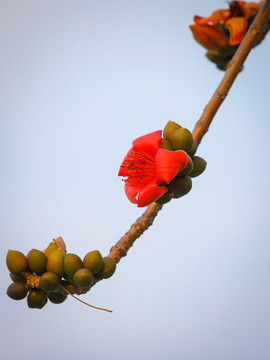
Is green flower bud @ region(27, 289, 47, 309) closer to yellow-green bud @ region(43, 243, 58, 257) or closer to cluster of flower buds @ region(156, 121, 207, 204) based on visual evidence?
yellow-green bud @ region(43, 243, 58, 257)

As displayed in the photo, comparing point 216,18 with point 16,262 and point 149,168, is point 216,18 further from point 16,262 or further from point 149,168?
point 16,262

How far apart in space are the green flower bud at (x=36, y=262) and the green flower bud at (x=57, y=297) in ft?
0.21

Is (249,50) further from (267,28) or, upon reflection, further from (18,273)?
(18,273)

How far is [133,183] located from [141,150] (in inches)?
3.4

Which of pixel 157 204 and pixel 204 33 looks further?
pixel 204 33

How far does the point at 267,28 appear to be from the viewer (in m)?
0.94

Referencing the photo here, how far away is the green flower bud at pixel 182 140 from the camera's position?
2.80 ft

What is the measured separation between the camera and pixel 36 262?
90 centimetres

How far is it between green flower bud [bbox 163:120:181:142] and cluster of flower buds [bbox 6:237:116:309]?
31cm

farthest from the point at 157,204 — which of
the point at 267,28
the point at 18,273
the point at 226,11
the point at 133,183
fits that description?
the point at 226,11

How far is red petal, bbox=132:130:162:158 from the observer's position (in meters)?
0.90

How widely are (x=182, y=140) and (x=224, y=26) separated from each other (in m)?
0.47

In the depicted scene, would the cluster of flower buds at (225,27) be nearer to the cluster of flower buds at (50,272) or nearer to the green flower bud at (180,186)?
the green flower bud at (180,186)

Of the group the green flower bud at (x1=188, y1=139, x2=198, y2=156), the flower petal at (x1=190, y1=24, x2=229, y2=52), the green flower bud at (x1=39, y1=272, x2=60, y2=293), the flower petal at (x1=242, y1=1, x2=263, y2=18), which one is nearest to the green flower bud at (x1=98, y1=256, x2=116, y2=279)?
the green flower bud at (x1=39, y1=272, x2=60, y2=293)
